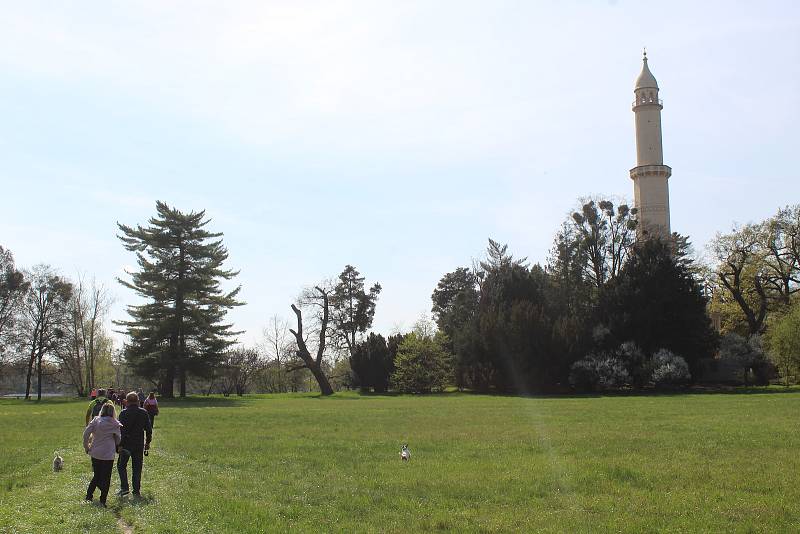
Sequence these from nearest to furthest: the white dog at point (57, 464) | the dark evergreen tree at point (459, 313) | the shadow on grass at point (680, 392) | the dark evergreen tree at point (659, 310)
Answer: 1. the white dog at point (57, 464)
2. the shadow on grass at point (680, 392)
3. the dark evergreen tree at point (659, 310)
4. the dark evergreen tree at point (459, 313)

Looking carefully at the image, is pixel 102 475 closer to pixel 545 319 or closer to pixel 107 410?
pixel 107 410

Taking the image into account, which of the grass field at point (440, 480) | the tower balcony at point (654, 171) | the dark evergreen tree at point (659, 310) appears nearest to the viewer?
the grass field at point (440, 480)

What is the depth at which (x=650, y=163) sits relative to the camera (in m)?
79.2

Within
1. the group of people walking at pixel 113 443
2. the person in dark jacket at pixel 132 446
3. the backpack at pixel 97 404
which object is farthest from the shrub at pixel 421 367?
the person in dark jacket at pixel 132 446

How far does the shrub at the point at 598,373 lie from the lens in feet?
178

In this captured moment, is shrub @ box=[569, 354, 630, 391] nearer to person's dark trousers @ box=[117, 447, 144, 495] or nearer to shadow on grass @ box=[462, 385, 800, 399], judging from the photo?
shadow on grass @ box=[462, 385, 800, 399]

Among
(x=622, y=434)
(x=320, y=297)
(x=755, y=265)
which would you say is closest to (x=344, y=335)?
(x=320, y=297)

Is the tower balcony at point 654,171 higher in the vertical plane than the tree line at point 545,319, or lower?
higher

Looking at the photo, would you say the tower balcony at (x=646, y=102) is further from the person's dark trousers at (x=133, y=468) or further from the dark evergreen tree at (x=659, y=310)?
the person's dark trousers at (x=133, y=468)

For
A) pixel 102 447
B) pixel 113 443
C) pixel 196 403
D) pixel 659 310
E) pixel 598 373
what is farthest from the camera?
pixel 659 310

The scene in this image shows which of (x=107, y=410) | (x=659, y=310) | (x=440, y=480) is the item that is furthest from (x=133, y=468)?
(x=659, y=310)

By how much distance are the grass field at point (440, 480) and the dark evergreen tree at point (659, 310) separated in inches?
1315

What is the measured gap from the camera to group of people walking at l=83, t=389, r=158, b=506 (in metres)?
11.6

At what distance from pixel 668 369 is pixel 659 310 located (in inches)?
239
